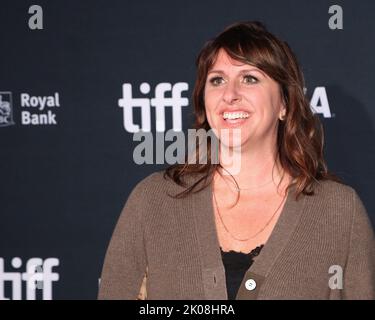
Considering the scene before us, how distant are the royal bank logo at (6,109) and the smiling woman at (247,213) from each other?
911 mm

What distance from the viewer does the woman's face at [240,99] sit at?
1749mm

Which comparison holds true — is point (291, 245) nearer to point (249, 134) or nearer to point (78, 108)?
point (249, 134)

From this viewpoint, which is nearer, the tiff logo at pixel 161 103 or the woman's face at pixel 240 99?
the woman's face at pixel 240 99

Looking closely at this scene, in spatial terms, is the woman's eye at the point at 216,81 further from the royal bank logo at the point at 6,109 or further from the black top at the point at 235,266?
the royal bank logo at the point at 6,109

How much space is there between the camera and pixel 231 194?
1.82m

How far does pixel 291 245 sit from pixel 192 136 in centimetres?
42

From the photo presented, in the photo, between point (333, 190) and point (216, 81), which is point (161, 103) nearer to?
point (216, 81)

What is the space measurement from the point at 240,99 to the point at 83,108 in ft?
2.98

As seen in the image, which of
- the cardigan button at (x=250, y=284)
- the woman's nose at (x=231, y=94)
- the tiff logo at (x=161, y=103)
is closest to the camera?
the cardigan button at (x=250, y=284)

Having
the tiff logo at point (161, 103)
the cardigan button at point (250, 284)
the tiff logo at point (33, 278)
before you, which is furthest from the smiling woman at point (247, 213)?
the tiff logo at point (33, 278)

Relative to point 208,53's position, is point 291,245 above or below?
below

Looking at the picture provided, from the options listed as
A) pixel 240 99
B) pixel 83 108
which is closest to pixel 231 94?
pixel 240 99

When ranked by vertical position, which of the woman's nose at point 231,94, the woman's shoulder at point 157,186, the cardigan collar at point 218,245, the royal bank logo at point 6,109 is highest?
the woman's nose at point 231,94
